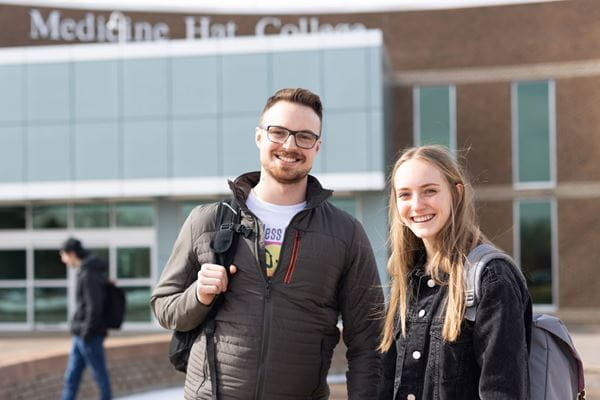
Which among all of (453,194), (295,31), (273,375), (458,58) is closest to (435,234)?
(453,194)

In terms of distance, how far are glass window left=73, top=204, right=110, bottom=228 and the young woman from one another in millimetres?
17244

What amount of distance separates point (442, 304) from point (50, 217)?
18.2 metres

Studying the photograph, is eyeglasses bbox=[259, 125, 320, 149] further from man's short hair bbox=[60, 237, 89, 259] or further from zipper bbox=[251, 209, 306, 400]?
man's short hair bbox=[60, 237, 89, 259]

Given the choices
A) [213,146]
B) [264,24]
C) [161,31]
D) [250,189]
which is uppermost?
[264,24]

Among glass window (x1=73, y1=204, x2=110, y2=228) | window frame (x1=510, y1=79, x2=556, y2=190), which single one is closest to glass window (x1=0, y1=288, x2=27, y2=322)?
glass window (x1=73, y1=204, x2=110, y2=228)

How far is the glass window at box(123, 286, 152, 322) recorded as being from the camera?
18641 mm

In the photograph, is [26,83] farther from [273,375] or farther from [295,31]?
[273,375]

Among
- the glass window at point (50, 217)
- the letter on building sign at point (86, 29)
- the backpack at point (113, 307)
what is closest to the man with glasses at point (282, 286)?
the backpack at point (113, 307)

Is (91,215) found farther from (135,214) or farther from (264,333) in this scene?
(264,333)

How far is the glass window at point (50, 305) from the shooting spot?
1891 cm

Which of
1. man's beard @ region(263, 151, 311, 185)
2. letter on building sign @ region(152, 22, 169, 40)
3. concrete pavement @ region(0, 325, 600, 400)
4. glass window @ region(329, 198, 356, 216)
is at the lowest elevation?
concrete pavement @ region(0, 325, 600, 400)

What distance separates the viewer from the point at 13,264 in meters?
19.2

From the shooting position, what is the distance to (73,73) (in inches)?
747

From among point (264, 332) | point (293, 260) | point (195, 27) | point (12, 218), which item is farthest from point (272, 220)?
point (195, 27)
